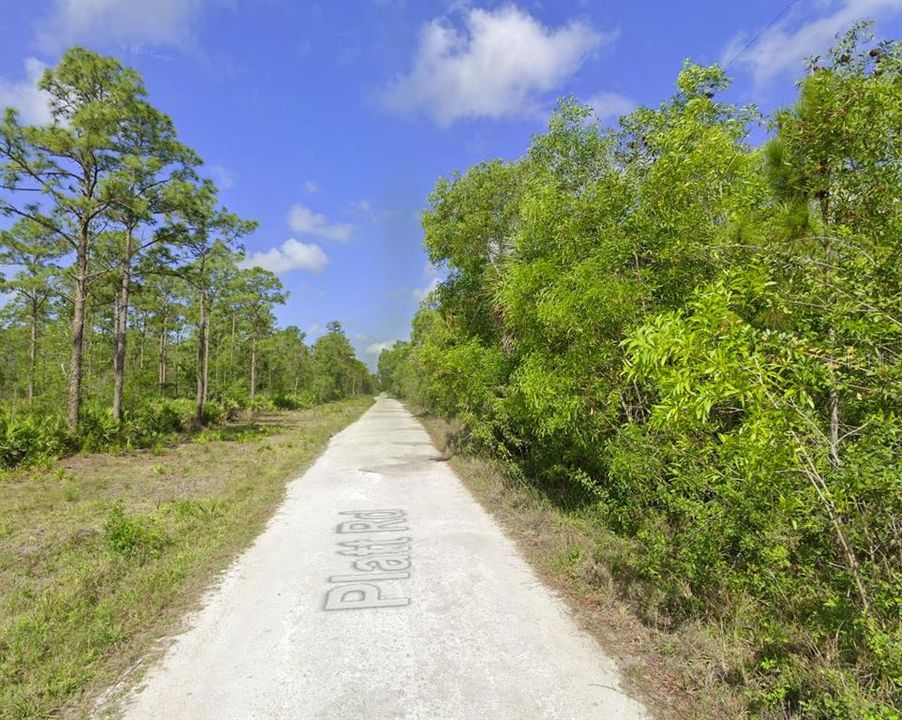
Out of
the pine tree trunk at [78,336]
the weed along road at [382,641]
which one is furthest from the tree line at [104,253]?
the weed along road at [382,641]

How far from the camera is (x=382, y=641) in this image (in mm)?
3635

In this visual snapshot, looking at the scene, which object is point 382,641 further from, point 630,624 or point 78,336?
point 78,336

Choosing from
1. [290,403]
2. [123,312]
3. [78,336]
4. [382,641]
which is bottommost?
[382,641]

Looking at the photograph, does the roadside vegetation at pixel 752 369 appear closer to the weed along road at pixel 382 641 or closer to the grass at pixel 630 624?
the grass at pixel 630 624

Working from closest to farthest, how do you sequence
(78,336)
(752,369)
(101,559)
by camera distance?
1. (752,369)
2. (101,559)
3. (78,336)

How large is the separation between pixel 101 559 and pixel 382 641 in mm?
3841

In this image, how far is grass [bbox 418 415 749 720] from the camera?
114 inches

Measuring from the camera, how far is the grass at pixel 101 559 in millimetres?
3295

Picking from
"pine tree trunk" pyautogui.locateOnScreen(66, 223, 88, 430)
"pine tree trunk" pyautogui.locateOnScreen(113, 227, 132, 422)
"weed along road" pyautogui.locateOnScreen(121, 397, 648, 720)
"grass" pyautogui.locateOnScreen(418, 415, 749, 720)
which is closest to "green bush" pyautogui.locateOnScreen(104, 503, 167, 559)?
"weed along road" pyautogui.locateOnScreen(121, 397, 648, 720)

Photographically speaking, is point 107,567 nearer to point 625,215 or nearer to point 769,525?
point 769,525

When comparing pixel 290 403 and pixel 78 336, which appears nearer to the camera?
pixel 78 336

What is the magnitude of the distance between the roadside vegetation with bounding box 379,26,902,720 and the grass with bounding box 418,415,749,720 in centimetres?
4

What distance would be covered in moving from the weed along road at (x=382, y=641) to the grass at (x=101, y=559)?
1.23 feet

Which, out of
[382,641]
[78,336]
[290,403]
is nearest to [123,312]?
[78,336]
